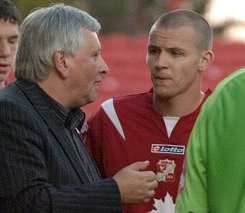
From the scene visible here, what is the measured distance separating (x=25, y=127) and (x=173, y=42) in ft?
4.60

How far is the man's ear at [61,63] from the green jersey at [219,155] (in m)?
0.88

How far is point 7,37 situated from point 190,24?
85 cm

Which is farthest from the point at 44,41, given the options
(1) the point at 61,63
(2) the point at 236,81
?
(2) the point at 236,81

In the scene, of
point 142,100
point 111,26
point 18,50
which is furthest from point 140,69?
point 18,50

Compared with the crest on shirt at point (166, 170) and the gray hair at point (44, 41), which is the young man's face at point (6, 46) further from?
the gray hair at point (44, 41)

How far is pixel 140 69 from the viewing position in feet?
50.0

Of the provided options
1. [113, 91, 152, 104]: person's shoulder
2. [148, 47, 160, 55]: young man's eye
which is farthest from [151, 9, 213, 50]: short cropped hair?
[113, 91, 152, 104]: person's shoulder

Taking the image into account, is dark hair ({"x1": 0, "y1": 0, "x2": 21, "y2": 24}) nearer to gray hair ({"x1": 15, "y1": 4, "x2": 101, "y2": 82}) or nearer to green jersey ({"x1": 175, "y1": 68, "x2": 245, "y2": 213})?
gray hair ({"x1": 15, "y1": 4, "x2": 101, "y2": 82})

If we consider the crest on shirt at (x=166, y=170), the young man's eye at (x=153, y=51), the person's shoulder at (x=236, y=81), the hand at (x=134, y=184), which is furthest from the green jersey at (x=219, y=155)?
the young man's eye at (x=153, y=51)

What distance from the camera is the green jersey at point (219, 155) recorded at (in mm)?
3863

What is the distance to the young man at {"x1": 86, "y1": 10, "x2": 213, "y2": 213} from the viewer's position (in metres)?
5.53

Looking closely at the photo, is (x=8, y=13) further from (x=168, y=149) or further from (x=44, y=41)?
(x=44, y=41)

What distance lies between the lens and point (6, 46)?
574 centimetres

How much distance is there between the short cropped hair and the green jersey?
6.10 ft
